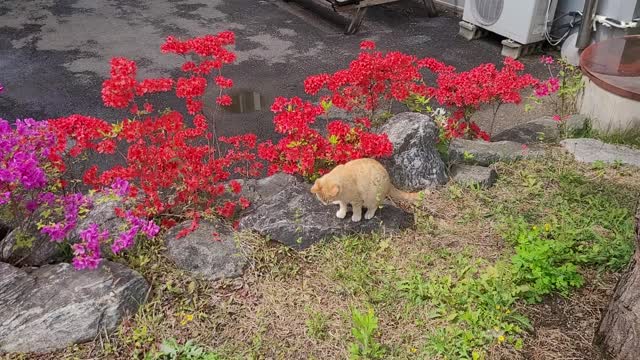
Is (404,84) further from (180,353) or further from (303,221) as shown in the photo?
(180,353)

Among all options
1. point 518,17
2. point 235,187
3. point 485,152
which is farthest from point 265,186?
point 518,17

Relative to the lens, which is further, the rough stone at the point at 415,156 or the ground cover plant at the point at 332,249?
the rough stone at the point at 415,156

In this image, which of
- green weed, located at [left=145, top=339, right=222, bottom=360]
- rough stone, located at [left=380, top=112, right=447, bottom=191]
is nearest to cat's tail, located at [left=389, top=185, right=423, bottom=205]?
rough stone, located at [left=380, top=112, right=447, bottom=191]

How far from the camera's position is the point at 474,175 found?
3844mm

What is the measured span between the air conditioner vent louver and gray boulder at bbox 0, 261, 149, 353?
5923 millimetres

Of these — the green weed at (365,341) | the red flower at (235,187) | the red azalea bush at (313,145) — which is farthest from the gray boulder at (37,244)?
the green weed at (365,341)

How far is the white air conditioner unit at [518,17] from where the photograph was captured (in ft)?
22.0

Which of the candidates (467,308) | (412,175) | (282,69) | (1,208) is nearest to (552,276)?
(467,308)

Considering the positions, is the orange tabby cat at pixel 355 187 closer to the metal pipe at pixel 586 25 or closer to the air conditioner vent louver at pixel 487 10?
the metal pipe at pixel 586 25

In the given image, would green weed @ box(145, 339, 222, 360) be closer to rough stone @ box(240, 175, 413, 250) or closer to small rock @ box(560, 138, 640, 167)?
rough stone @ box(240, 175, 413, 250)

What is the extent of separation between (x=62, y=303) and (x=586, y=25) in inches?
237

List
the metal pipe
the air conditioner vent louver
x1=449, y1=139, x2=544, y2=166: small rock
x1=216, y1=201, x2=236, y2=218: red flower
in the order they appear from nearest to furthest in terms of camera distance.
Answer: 1. x1=216, y1=201, x2=236, y2=218: red flower
2. x1=449, y1=139, x2=544, y2=166: small rock
3. the metal pipe
4. the air conditioner vent louver

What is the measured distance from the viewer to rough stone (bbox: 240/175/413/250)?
3254 millimetres

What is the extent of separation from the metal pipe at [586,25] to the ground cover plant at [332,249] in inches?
114
